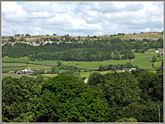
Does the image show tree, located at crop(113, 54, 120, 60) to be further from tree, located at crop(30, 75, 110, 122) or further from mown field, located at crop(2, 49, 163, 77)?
tree, located at crop(30, 75, 110, 122)

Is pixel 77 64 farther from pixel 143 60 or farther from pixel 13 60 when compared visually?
pixel 143 60

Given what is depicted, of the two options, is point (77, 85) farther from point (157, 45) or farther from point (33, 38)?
point (33, 38)

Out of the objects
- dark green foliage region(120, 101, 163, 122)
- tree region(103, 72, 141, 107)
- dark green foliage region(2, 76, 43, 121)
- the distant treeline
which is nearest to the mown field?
the distant treeline

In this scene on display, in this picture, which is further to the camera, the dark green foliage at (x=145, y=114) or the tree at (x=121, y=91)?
the tree at (x=121, y=91)

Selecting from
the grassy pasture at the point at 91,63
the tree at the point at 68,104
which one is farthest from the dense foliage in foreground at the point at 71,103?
the grassy pasture at the point at 91,63

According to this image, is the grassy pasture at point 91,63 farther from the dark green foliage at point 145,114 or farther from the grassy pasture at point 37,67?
the dark green foliage at point 145,114

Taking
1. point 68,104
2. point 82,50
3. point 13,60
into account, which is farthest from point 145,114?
point 82,50
